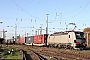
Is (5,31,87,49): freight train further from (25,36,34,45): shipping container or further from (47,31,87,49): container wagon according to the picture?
(25,36,34,45): shipping container

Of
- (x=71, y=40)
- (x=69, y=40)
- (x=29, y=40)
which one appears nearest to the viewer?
(x=71, y=40)

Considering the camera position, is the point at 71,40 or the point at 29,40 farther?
the point at 29,40

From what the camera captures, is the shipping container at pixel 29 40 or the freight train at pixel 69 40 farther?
the shipping container at pixel 29 40

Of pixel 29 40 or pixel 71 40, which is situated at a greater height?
pixel 29 40

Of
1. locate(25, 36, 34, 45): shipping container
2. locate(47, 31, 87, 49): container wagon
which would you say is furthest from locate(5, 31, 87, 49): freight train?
locate(25, 36, 34, 45): shipping container

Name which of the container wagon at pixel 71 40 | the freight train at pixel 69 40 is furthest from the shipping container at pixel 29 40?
the container wagon at pixel 71 40

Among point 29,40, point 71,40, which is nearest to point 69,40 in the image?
point 71,40

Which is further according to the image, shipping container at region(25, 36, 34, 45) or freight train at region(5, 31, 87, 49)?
shipping container at region(25, 36, 34, 45)

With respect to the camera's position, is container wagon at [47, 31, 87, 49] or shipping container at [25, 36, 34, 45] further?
shipping container at [25, 36, 34, 45]

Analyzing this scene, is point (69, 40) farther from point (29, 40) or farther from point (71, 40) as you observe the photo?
point (29, 40)

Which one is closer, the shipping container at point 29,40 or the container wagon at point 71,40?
the container wagon at point 71,40

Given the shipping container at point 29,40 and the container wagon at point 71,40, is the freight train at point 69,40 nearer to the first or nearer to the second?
the container wagon at point 71,40

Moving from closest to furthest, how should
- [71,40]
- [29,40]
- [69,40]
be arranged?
1. [71,40]
2. [69,40]
3. [29,40]

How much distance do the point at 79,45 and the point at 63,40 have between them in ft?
21.2
